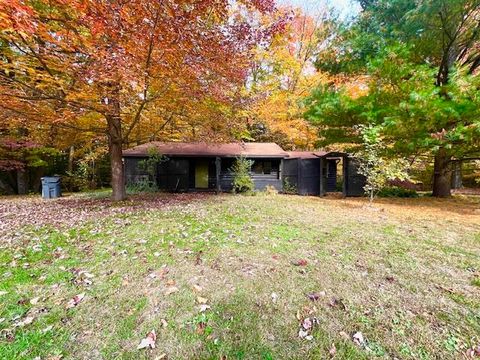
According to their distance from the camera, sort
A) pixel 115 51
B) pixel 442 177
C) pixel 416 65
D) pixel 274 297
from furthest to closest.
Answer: pixel 442 177 → pixel 416 65 → pixel 115 51 → pixel 274 297

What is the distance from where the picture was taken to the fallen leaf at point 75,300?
2.53 meters

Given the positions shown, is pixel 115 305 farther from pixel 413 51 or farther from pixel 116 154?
pixel 413 51

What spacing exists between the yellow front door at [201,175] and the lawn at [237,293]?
9.18 metres

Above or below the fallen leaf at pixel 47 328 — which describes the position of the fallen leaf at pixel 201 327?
below

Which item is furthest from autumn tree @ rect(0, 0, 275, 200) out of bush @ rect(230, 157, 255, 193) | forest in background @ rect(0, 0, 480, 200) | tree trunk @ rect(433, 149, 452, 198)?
tree trunk @ rect(433, 149, 452, 198)

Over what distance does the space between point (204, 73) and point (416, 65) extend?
7.34 metres

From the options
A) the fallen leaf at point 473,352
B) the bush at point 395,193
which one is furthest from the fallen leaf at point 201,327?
the bush at point 395,193

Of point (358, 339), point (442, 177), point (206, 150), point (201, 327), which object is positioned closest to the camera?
point (358, 339)

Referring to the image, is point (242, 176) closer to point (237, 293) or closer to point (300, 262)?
point (300, 262)

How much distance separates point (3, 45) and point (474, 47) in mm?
16537

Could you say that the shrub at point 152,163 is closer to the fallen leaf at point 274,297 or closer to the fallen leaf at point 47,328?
the fallen leaf at point 47,328

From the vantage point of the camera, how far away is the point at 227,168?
14070 mm

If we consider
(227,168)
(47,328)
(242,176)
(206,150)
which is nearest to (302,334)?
(47,328)

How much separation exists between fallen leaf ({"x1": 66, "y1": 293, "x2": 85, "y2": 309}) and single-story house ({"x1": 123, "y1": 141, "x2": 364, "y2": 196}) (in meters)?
10.0
